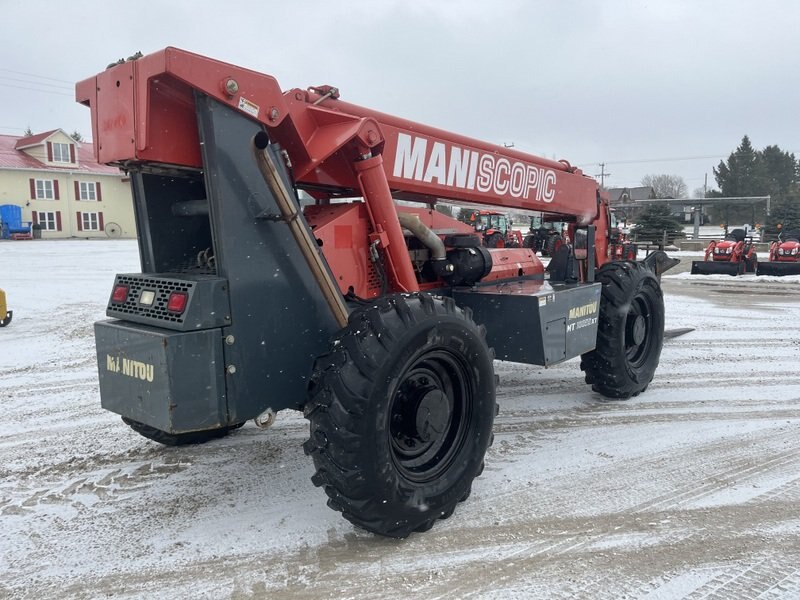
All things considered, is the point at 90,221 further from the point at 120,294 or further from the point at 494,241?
the point at 120,294

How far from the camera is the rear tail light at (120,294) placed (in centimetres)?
338

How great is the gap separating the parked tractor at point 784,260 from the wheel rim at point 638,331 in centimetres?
1476

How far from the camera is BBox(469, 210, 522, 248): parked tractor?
257 inches

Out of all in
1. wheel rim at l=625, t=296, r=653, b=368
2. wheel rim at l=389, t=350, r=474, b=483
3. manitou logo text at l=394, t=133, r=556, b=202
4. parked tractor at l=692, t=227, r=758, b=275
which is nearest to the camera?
wheel rim at l=389, t=350, r=474, b=483

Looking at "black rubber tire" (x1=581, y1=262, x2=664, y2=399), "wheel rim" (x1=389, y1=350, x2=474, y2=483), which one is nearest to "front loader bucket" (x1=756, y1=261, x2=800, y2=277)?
"black rubber tire" (x1=581, y1=262, x2=664, y2=399)

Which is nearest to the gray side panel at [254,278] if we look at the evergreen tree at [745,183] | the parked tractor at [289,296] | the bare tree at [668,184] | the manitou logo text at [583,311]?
the parked tractor at [289,296]

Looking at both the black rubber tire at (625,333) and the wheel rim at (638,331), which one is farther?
the wheel rim at (638,331)

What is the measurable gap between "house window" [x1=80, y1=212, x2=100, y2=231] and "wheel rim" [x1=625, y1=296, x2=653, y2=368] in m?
40.0

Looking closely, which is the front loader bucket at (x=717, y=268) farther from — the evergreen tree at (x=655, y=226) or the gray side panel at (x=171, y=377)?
the gray side panel at (x=171, y=377)

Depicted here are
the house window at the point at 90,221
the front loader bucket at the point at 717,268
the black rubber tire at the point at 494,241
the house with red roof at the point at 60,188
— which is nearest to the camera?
the black rubber tire at the point at 494,241

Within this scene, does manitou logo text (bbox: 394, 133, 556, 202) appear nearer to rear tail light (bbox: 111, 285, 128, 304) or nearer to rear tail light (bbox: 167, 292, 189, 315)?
rear tail light (bbox: 167, 292, 189, 315)

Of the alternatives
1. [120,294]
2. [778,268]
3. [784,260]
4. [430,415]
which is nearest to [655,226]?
[784,260]

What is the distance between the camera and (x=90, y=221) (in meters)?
39.4

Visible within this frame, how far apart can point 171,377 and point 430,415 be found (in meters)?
1.35
